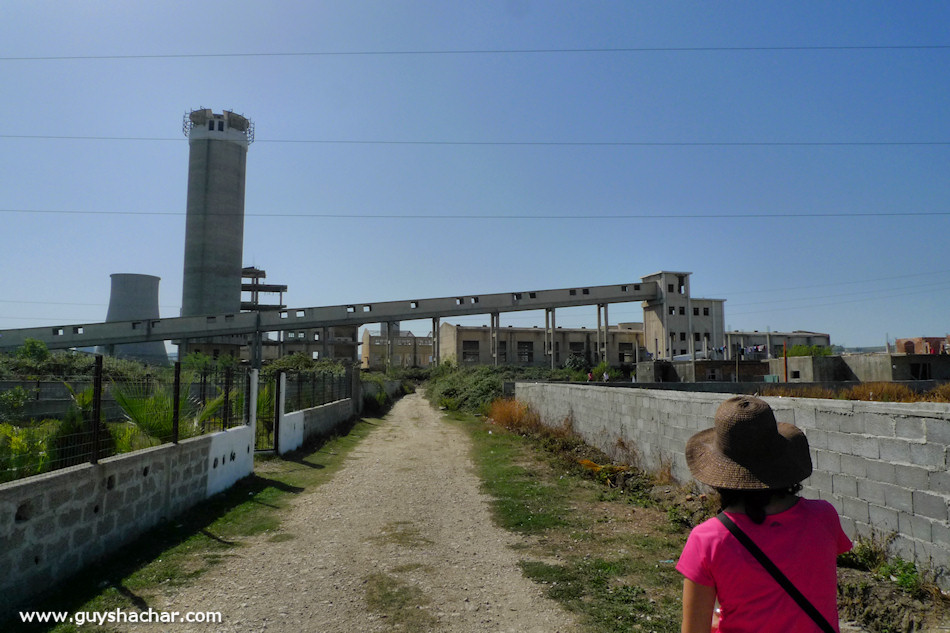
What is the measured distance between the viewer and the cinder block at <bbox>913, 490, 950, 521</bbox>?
13.3 feet

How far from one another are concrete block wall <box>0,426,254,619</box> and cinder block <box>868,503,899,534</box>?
6683mm

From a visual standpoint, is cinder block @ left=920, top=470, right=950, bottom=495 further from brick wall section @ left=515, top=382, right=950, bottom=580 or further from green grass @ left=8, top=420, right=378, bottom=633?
green grass @ left=8, top=420, right=378, bottom=633

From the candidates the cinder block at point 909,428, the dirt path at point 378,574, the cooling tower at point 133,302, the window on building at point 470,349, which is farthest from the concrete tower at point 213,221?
the cinder block at point 909,428

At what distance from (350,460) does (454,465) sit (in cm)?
228

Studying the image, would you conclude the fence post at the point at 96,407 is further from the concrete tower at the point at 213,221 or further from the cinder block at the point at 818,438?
the concrete tower at the point at 213,221

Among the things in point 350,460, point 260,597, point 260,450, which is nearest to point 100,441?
point 260,597

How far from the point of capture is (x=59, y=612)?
4199 millimetres

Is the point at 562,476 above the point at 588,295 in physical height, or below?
below

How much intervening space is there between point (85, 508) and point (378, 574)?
107 inches

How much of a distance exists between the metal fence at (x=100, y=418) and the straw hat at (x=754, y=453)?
5.39 metres

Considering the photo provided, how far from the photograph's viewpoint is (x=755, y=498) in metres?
1.80

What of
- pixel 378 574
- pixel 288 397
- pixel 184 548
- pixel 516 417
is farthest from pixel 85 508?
pixel 516 417

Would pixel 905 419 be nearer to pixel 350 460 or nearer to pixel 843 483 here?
pixel 843 483

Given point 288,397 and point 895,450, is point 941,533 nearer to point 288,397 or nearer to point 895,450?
point 895,450
